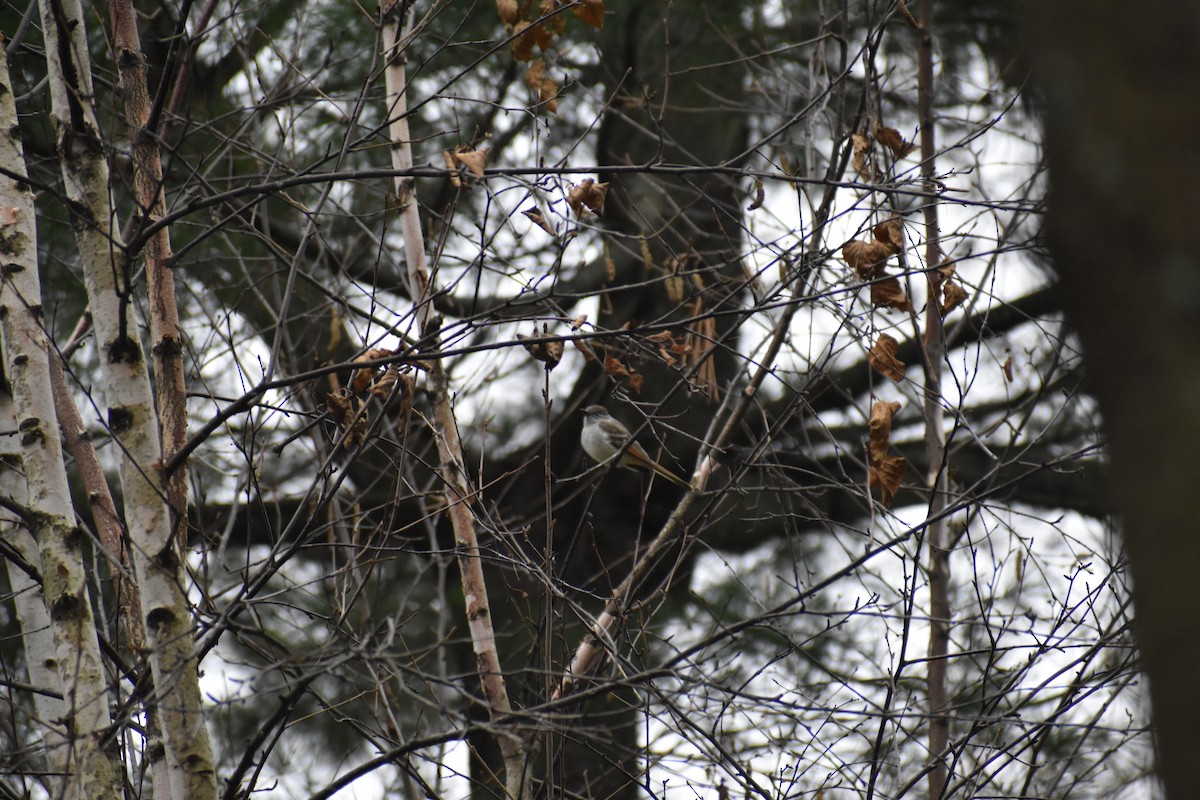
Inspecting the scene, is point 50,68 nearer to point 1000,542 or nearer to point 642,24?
point 1000,542

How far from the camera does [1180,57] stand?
113 centimetres

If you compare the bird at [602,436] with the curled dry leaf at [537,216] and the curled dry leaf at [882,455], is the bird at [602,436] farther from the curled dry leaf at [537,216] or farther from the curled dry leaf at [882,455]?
the curled dry leaf at [537,216]

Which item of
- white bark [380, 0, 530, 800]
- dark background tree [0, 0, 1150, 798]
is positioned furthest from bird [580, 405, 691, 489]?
white bark [380, 0, 530, 800]

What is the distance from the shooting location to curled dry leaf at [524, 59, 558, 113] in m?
3.74

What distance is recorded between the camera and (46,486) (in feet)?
10.2

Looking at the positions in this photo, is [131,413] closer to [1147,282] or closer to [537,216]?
[537,216]

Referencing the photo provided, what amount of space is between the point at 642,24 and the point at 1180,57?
284 inches

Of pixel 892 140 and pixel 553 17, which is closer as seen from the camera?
pixel 892 140

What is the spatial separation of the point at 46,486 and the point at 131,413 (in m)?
0.37

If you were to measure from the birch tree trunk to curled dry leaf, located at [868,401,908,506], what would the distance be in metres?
2.13

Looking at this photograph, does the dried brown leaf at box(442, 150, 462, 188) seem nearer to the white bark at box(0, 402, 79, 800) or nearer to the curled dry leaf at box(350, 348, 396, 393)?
the curled dry leaf at box(350, 348, 396, 393)

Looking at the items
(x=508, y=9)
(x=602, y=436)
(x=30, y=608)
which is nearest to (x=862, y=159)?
(x=508, y=9)

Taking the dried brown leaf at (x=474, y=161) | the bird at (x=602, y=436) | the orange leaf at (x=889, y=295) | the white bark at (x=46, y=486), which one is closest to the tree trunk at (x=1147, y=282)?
the dried brown leaf at (x=474, y=161)

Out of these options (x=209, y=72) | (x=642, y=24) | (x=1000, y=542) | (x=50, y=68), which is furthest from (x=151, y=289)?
(x=642, y=24)
